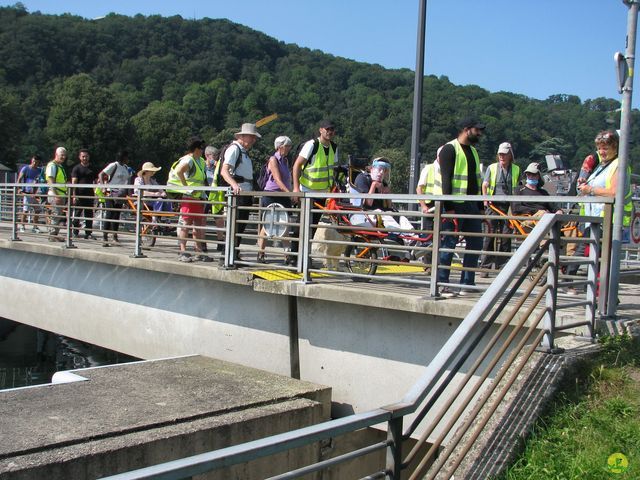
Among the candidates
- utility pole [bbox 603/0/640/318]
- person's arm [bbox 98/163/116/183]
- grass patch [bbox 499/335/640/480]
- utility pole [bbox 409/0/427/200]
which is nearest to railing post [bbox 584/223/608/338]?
utility pole [bbox 603/0/640/318]

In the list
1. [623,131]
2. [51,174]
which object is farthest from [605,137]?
[51,174]

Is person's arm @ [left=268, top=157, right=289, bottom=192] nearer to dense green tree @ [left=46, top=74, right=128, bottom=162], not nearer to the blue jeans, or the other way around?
the blue jeans

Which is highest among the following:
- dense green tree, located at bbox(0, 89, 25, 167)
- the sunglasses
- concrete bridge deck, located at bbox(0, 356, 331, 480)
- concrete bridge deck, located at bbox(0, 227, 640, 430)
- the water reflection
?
dense green tree, located at bbox(0, 89, 25, 167)

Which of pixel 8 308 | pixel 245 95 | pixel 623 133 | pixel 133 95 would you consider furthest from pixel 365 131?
pixel 623 133

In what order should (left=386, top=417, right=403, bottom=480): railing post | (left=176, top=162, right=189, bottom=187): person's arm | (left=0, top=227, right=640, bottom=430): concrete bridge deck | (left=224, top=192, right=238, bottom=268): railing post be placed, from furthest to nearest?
(left=176, top=162, right=189, bottom=187): person's arm < (left=224, top=192, right=238, bottom=268): railing post < (left=0, top=227, right=640, bottom=430): concrete bridge deck < (left=386, top=417, right=403, bottom=480): railing post

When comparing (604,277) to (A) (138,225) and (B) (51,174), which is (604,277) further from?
(B) (51,174)

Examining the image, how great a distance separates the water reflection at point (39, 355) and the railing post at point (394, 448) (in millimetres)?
12172

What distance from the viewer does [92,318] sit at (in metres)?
11.1

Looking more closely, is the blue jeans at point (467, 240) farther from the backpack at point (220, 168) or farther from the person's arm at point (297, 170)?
the backpack at point (220, 168)

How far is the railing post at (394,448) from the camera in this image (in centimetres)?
356

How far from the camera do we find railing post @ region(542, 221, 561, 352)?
5227mm

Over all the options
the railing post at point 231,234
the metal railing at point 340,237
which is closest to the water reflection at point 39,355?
the metal railing at point 340,237

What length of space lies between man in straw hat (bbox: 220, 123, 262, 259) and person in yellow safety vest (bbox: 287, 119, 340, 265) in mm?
778

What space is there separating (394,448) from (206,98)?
314ft
